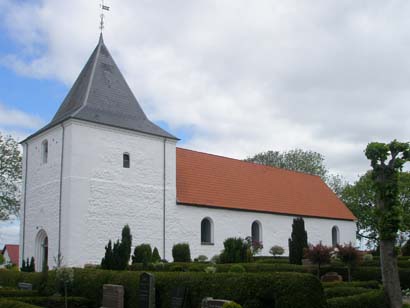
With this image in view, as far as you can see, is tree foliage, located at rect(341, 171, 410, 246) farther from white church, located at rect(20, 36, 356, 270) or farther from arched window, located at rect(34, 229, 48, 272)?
arched window, located at rect(34, 229, 48, 272)

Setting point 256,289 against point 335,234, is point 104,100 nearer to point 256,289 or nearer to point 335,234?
point 256,289

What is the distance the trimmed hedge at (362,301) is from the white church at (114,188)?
14.3 metres

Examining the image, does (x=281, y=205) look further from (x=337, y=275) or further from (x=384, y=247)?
(x=384, y=247)

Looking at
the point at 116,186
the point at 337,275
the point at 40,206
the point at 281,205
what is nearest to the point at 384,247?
the point at 337,275

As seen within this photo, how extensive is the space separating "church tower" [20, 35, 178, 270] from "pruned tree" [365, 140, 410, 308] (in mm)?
13968

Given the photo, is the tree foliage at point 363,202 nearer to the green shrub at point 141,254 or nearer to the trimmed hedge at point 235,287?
the green shrub at point 141,254

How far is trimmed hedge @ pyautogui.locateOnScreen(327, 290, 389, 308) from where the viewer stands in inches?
415

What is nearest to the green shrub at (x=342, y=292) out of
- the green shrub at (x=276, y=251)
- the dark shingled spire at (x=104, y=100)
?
the dark shingled spire at (x=104, y=100)

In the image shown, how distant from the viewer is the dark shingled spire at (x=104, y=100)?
24.9 meters

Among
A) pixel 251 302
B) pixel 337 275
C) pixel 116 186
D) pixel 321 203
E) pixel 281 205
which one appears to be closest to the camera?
pixel 251 302

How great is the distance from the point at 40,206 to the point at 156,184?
5.78 metres

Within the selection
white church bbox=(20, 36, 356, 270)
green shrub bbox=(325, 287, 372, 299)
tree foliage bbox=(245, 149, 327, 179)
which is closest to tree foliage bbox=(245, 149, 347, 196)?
tree foliage bbox=(245, 149, 327, 179)

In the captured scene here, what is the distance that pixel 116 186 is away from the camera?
80.1 feet

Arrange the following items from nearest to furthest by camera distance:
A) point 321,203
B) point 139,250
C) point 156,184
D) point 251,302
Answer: point 251,302
point 139,250
point 156,184
point 321,203
